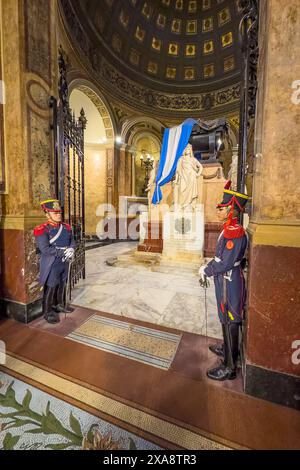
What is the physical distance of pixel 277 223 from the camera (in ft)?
5.60

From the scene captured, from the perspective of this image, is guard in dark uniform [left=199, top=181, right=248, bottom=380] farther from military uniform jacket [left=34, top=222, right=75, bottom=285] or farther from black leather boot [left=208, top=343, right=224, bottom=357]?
military uniform jacket [left=34, top=222, right=75, bottom=285]

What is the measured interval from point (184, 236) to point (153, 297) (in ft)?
9.81

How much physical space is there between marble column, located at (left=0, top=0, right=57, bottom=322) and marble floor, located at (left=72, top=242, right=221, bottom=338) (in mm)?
1066

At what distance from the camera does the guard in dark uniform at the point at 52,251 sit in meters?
2.87

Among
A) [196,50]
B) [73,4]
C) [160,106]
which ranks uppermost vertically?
[196,50]

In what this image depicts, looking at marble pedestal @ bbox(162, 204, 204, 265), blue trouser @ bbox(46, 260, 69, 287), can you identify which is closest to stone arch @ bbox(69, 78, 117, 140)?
marble pedestal @ bbox(162, 204, 204, 265)

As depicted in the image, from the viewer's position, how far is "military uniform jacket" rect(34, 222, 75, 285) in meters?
2.84

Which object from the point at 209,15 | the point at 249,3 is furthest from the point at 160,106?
the point at 249,3

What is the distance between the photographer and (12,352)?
2.38 metres

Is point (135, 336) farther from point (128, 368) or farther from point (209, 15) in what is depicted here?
point (209, 15)
